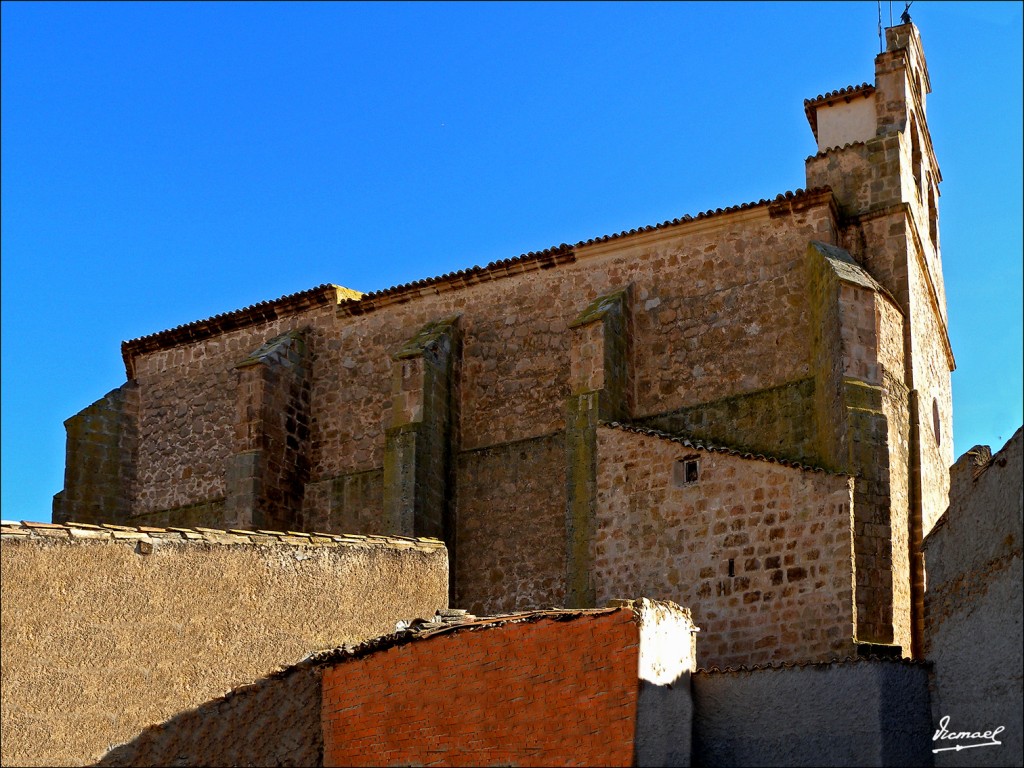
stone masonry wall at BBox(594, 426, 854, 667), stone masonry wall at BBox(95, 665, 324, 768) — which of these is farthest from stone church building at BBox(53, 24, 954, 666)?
stone masonry wall at BBox(95, 665, 324, 768)

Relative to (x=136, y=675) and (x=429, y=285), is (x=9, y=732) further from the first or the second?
(x=429, y=285)

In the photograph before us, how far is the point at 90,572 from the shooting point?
1173cm

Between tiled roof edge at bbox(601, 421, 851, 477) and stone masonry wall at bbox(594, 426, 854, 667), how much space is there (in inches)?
1.5

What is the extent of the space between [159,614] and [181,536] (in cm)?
62

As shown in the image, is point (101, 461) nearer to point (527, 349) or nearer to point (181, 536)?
point (527, 349)

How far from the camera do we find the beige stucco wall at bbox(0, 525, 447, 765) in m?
11.3

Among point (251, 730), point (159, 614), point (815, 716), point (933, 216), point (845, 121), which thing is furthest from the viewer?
point (933, 216)

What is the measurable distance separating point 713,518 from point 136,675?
7.26 m

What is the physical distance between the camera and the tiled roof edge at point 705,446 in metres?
16.8

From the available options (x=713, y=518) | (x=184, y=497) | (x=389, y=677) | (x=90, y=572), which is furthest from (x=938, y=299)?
(x=90, y=572)

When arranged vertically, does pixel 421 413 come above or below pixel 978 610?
above

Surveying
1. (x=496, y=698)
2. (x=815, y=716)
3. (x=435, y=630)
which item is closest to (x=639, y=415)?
(x=435, y=630)

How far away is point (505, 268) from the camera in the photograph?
70.3 feet

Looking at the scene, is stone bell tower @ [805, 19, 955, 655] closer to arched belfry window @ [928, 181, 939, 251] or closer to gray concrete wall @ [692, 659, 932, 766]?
arched belfry window @ [928, 181, 939, 251]
